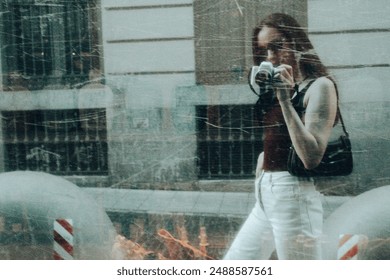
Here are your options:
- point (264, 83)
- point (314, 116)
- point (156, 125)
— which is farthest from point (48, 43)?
point (314, 116)

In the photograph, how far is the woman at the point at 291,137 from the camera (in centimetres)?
290

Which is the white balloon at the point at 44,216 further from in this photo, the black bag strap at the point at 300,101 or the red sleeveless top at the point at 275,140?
the black bag strap at the point at 300,101

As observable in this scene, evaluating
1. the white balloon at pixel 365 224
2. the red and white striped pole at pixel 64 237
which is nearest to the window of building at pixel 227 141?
the white balloon at pixel 365 224

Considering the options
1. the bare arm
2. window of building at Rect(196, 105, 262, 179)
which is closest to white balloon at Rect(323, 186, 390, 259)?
the bare arm

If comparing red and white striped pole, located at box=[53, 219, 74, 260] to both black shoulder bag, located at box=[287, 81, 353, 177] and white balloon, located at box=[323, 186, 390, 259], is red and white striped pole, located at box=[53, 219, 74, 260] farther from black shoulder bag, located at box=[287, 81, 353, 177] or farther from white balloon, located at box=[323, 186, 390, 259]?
white balloon, located at box=[323, 186, 390, 259]

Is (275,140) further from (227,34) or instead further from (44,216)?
(44,216)

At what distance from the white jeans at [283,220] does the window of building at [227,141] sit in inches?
5.4

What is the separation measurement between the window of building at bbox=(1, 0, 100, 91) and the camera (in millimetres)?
832

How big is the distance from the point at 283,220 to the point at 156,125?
0.85 meters

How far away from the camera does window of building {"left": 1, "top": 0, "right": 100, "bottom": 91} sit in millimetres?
2990

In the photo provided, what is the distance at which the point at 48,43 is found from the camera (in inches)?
119

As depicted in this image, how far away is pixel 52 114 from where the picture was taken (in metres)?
3.05
